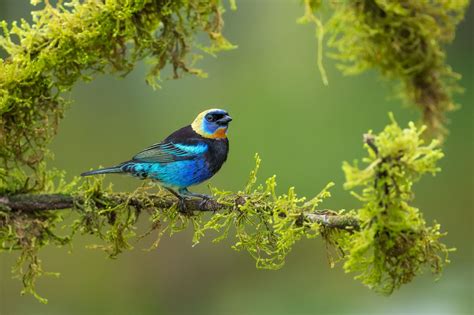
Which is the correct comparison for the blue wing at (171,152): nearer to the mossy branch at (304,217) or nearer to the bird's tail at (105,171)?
the bird's tail at (105,171)

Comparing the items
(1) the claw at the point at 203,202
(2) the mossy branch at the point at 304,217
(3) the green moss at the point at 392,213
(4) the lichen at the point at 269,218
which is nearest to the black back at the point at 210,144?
(2) the mossy branch at the point at 304,217

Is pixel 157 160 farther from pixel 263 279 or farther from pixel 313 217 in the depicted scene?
pixel 263 279

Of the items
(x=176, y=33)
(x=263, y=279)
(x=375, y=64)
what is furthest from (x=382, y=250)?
(x=263, y=279)

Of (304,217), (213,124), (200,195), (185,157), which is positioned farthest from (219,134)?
(304,217)

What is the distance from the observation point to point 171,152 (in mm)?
4195

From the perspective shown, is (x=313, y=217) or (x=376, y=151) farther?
(x=313, y=217)

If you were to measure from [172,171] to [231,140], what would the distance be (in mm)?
4353

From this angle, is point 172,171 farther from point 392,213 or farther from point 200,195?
point 392,213

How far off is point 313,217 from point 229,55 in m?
6.50

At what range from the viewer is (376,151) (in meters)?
2.55

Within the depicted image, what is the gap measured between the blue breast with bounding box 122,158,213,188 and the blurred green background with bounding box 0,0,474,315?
370cm

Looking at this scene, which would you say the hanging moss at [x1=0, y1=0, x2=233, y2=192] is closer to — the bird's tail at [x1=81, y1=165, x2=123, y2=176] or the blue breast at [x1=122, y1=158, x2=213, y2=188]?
the bird's tail at [x1=81, y1=165, x2=123, y2=176]

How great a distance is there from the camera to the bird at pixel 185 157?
161 inches

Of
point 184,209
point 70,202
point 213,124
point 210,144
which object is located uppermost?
point 213,124
